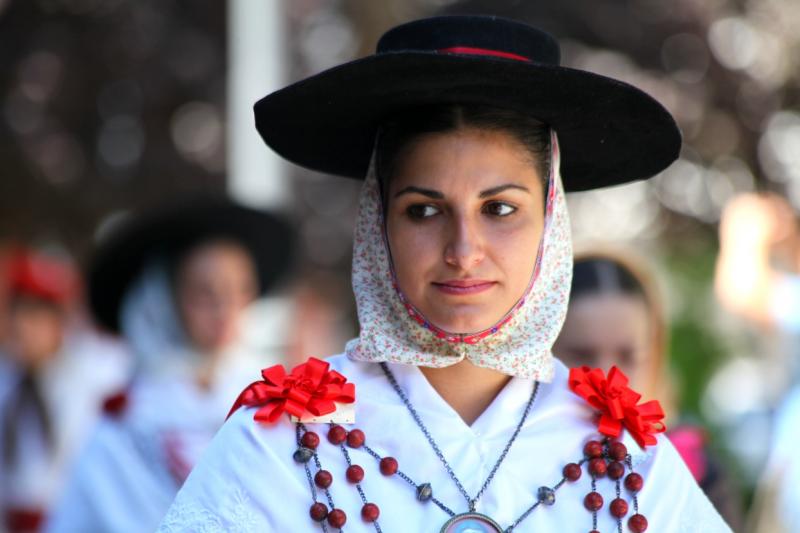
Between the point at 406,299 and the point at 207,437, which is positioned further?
the point at 207,437

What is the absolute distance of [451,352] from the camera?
3.27m

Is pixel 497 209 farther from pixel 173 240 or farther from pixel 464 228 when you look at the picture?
pixel 173 240

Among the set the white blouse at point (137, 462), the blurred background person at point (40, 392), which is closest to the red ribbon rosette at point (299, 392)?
the white blouse at point (137, 462)

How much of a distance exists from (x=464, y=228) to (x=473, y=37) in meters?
0.45

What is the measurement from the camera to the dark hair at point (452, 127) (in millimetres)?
3252

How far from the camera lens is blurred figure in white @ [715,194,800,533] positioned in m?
6.72

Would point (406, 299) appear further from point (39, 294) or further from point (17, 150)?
point (17, 150)

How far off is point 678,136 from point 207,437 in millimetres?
3352

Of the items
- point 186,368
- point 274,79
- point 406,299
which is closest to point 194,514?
point 406,299

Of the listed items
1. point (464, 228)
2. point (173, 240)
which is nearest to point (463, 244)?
point (464, 228)

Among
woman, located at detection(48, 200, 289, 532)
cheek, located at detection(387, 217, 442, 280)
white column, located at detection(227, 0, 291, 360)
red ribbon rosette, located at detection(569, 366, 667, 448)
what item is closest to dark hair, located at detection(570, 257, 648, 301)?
red ribbon rosette, located at detection(569, 366, 667, 448)

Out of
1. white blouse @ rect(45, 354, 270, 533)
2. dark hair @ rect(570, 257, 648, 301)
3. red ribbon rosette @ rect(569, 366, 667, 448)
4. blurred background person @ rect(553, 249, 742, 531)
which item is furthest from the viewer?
white blouse @ rect(45, 354, 270, 533)

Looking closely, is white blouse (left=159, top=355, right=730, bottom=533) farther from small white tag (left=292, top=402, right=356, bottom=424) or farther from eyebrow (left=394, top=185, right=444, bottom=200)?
eyebrow (left=394, top=185, right=444, bottom=200)

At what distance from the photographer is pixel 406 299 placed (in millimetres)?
3232
